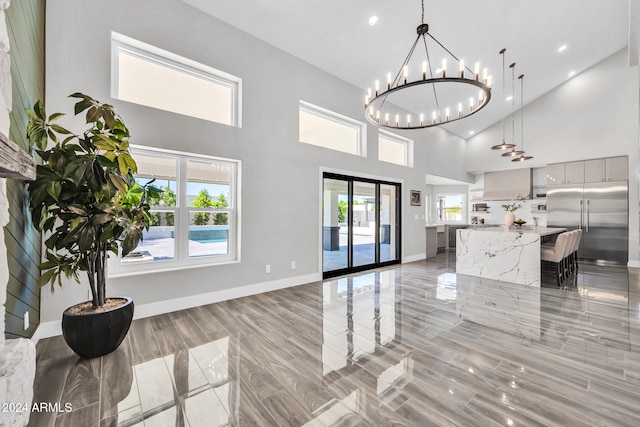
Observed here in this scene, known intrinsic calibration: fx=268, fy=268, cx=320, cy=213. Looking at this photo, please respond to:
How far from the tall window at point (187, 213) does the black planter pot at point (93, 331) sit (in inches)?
38.5

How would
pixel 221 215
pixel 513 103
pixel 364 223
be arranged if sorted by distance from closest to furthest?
pixel 221 215 → pixel 364 223 → pixel 513 103

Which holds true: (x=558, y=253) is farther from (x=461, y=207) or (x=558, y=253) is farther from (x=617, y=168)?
(x=461, y=207)

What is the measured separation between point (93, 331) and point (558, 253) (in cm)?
629

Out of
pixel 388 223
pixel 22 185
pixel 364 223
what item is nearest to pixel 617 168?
pixel 388 223

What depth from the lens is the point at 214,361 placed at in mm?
2217

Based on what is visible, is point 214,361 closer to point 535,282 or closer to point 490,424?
point 490,424

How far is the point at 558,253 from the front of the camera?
A: 4496 mm

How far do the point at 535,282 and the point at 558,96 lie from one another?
5.77 metres

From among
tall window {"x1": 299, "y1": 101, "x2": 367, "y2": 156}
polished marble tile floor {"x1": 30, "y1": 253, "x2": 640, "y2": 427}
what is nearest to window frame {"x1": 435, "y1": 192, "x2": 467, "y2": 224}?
tall window {"x1": 299, "y1": 101, "x2": 367, "y2": 156}

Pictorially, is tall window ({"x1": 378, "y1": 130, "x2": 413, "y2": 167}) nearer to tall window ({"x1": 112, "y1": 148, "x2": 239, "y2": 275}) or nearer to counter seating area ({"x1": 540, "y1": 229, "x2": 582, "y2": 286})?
counter seating area ({"x1": 540, "y1": 229, "x2": 582, "y2": 286})

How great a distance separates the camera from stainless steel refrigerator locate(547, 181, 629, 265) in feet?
20.7

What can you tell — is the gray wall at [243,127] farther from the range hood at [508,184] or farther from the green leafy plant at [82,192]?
the range hood at [508,184]

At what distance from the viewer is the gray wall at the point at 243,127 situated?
2.82m

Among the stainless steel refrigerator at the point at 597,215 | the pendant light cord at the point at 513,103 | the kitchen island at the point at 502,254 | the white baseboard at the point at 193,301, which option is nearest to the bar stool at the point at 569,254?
the kitchen island at the point at 502,254
